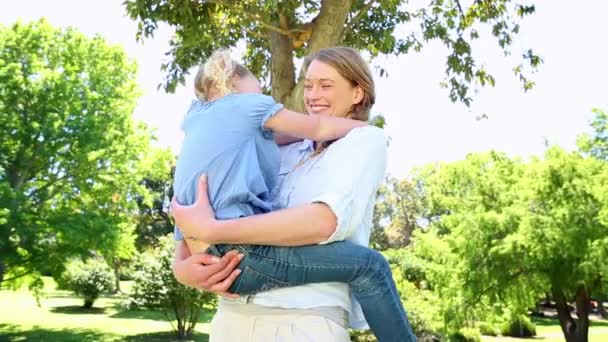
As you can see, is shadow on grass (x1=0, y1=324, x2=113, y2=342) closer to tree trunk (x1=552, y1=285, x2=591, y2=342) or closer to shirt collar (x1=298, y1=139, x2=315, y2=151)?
tree trunk (x1=552, y1=285, x2=591, y2=342)

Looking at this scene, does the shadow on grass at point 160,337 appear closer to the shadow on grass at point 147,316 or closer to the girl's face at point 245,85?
the shadow on grass at point 147,316

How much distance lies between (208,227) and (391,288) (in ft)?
2.04

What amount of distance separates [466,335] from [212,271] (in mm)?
24570

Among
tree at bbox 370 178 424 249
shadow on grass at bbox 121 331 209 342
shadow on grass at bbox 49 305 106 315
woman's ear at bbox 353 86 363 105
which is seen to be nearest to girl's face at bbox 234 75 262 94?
woman's ear at bbox 353 86 363 105

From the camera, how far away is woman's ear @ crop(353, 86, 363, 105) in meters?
2.08

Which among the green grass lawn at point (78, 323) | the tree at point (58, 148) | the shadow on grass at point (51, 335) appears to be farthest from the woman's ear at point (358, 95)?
the shadow on grass at point (51, 335)

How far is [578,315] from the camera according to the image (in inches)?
896

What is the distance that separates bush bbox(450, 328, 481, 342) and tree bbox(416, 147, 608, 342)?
3.48m

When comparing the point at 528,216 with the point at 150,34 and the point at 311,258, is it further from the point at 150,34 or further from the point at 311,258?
the point at 311,258

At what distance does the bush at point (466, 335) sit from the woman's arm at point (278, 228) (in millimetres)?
23940

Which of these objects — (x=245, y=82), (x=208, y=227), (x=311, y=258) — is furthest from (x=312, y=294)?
(x=245, y=82)

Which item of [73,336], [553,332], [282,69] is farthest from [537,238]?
[553,332]

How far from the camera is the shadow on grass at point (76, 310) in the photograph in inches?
1161

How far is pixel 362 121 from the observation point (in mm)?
2113
